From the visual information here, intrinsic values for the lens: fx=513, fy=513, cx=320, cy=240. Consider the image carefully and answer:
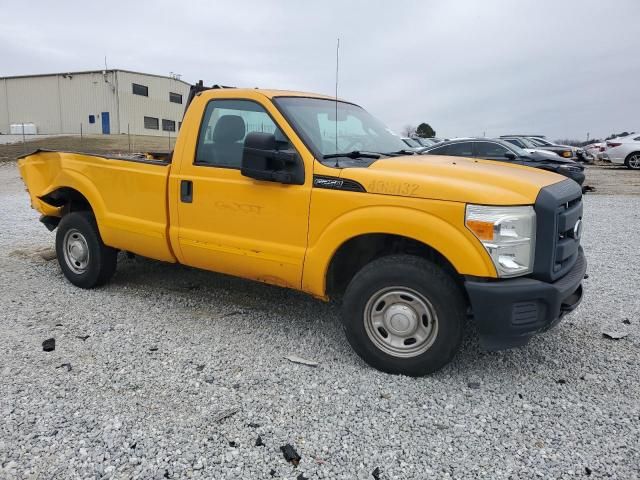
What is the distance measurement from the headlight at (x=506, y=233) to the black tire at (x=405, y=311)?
0.38 meters

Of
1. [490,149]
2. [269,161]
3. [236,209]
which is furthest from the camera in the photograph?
[490,149]

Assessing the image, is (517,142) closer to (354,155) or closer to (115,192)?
(354,155)

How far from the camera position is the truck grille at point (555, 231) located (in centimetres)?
309

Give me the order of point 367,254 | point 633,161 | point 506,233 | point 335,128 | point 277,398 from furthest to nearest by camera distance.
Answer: point 633,161 < point 335,128 < point 367,254 < point 277,398 < point 506,233

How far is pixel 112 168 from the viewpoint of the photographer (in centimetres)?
479

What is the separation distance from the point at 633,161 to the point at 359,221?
2219cm

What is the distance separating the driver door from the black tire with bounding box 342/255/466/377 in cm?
56

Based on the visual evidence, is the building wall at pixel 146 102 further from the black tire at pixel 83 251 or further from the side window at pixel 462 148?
the black tire at pixel 83 251

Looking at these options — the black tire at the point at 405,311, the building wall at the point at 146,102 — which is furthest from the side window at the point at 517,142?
the building wall at the point at 146,102

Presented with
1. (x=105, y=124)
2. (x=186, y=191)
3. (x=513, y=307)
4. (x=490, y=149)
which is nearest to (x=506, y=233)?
(x=513, y=307)

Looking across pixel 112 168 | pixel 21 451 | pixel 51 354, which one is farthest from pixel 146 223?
pixel 21 451

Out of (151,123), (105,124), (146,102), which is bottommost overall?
(105,124)

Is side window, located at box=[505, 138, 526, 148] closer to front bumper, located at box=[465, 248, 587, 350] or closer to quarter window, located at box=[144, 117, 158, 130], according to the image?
front bumper, located at box=[465, 248, 587, 350]

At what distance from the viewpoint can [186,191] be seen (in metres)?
4.27
